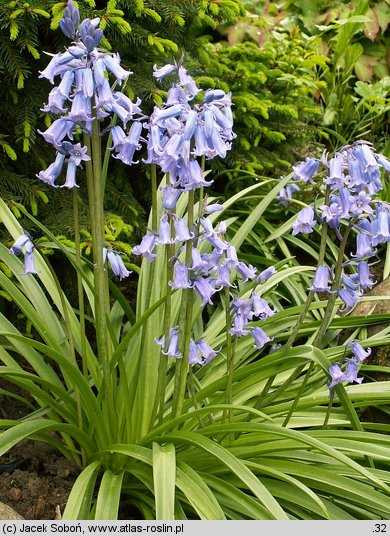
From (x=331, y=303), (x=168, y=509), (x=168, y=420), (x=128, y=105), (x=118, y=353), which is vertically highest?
(x=128, y=105)

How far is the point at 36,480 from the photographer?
2.88 m

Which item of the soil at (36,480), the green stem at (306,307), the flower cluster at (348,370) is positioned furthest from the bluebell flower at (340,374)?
the soil at (36,480)

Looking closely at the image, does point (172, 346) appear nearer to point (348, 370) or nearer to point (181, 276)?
point (181, 276)

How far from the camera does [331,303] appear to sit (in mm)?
2566

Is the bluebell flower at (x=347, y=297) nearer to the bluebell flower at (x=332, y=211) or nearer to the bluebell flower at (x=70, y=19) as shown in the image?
the bluebell flower at (x=332, y=211)

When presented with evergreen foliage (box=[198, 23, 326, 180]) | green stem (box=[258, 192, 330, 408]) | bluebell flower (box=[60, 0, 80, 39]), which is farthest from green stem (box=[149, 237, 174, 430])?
evergreen foliage (box=[198, 23, 326, 180])

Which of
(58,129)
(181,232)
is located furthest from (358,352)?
(58,129)

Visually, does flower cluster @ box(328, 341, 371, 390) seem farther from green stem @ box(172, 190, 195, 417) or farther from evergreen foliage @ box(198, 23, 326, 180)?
evergreen foliage @ box(198, 23, 326, 180)

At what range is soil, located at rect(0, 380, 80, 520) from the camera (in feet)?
9.04

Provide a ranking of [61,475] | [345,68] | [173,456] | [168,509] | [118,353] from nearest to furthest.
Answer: [168,509], [173,456], [118,353], [61,475], [345,68]

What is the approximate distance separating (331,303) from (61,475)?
1.38 m

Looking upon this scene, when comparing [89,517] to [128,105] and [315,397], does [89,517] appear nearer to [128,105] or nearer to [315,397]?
[315,397]

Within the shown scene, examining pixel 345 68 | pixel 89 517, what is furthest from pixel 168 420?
pixel 345 68

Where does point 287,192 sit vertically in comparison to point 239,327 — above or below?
above
